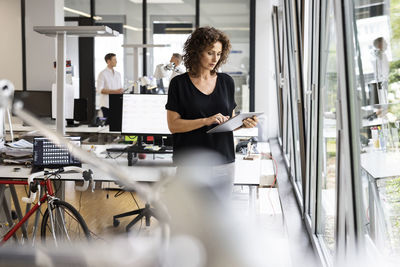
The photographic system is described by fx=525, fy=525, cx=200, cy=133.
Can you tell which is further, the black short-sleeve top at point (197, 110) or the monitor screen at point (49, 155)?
the monitor screen at point (49, 155)

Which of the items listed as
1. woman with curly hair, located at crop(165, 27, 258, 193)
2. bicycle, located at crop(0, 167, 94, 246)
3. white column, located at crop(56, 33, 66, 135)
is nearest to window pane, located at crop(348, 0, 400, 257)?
woman with curly hair, located at crop(165, 27, 258, 193)

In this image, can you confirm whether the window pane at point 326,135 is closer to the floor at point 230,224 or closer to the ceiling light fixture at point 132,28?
the floor at point 230,224

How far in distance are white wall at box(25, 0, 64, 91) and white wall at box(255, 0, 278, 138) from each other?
3.41 metres

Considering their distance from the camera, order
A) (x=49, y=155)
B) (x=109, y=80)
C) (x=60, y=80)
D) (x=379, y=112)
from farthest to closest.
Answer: (x=109, y=80), (x=60, y=80), (x=49, y=155), (x=379, y=112)

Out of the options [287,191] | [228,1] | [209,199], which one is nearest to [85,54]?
[228,1]

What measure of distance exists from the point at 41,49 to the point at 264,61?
12.5 feet

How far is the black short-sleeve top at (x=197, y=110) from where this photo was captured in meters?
2.41

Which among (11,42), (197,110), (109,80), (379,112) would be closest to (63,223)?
(197,110)

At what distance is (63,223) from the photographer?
3.17m

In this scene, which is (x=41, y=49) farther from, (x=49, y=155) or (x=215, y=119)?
(x=215, y=119)

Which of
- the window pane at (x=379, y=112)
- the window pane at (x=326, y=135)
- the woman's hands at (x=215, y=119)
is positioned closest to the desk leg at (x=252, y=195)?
the window pane at (x=326, y=135)

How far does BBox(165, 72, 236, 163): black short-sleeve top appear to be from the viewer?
2.41 m

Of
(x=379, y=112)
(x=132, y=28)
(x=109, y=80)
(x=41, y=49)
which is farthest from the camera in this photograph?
(x=132, y=28)

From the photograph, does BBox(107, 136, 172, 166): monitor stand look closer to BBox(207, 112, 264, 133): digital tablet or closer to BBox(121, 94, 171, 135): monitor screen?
BBox(121, 94, 171, 135): monitor screen
